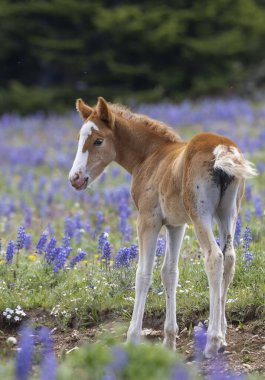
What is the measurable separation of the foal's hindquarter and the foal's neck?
0.38ft

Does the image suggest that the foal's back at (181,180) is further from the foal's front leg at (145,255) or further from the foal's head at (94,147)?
the foal's head at (94,147)

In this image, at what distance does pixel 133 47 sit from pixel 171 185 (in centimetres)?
1824

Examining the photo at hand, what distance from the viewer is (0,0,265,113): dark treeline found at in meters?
23.7

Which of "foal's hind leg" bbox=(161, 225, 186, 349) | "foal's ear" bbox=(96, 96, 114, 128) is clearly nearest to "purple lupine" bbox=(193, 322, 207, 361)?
"foal's hind leg" bbox=(161, 225, 186, 349)

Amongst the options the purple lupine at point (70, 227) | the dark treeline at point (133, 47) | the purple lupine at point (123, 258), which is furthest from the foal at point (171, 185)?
the dark treeline at point (133, 47)

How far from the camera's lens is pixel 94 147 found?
6.81 metres

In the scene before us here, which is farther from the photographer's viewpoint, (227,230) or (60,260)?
(60,260)

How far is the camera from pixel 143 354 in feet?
13.9

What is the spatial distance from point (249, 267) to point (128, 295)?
1113mm

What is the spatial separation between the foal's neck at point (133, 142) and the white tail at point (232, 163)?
109cm

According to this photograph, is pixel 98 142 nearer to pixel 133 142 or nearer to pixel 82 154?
pixel 82 154

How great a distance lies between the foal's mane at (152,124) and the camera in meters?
7.06

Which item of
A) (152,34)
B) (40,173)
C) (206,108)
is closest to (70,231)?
(40,173)

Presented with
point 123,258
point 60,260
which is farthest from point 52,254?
point 123,258
